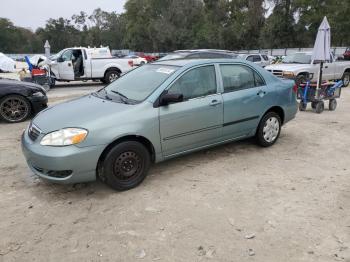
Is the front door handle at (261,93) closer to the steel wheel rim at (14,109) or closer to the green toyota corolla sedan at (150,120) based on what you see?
the green toyota corolla sedan at (150,120)

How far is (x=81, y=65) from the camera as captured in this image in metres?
15.7

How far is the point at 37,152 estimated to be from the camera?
12.5 feet

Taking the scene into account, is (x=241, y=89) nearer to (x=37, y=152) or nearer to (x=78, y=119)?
(x=78, y=119)

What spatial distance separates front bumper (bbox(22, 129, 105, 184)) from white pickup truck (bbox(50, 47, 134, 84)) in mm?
11985

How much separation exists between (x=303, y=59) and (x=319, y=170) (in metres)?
9.86

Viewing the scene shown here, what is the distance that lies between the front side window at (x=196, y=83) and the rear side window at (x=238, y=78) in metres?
0.23

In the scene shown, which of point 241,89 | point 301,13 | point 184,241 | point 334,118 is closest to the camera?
point 184,241

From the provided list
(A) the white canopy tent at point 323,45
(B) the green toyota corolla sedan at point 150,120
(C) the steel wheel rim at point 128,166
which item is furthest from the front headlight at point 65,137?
(A) the white canopy tent at point 323,45

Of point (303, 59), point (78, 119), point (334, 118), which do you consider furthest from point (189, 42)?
point (78, 119)

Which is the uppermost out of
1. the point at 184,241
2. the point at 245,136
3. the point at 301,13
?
the point at 301,13

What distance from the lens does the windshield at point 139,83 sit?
14.6 feet

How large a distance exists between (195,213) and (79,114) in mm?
1865

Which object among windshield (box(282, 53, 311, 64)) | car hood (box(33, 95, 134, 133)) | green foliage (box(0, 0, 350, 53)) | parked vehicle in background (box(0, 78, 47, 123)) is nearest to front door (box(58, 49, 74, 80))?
parked vehicle in background (box(0, 78, 47, 123))

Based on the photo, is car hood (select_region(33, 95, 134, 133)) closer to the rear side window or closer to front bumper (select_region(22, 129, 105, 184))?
front bumper (select_region(22, 129, 105, 184))
